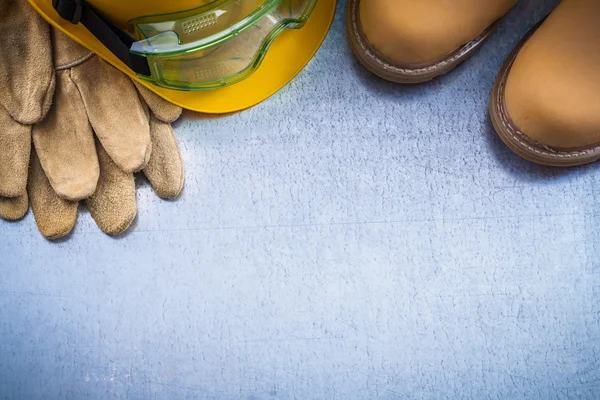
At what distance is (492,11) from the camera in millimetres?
905

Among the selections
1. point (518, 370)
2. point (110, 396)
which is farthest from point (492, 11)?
point (110, 396)

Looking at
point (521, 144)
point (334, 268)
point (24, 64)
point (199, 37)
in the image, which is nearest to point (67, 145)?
point (24, 64)

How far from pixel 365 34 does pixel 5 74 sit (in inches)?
20.0

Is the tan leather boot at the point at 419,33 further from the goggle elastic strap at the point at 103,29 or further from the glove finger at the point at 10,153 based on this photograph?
the glove finger at the point at 10,153

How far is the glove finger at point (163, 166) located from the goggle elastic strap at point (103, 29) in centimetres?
12

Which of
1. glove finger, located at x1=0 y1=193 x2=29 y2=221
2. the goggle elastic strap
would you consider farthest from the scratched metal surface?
the goggle elastic strap

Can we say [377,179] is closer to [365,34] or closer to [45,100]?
[365,34]

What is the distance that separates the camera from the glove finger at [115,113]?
3.07 feet

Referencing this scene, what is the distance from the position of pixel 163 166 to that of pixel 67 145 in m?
0.14

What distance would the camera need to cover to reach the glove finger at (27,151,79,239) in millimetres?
967

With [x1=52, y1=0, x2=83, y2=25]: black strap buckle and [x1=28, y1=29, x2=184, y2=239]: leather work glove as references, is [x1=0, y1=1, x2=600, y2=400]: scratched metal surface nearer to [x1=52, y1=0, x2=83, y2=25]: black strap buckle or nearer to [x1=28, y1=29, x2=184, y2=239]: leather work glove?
[x1=28, y1=29, x2=184, y2=239]: leather work glove

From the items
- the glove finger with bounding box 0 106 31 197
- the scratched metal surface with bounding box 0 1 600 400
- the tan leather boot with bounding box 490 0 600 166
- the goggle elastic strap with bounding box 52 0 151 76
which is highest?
the goggle elastic strap with bounding box 52 0 151 76

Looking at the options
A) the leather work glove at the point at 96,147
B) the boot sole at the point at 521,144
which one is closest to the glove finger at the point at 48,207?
the leather work glove at the point at 96,147

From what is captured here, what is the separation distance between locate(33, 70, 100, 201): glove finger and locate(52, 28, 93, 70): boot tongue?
1cm
